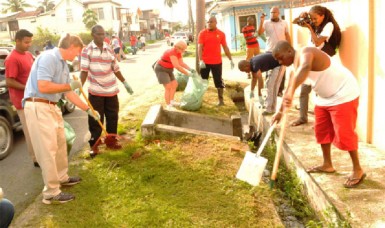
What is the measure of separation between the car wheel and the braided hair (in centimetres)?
509

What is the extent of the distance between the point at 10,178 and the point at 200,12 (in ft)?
25.2

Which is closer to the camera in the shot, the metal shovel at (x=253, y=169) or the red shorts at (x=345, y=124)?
the red shorts at (x=345, y=124)

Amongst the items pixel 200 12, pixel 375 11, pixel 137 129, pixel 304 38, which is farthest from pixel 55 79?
pixel 200 12

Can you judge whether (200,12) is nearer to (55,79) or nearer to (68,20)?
(55,79)

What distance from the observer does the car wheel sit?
6.17m

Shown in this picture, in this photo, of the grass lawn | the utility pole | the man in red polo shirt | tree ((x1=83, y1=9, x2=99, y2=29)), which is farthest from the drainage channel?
tree ((x1=83, y1=9, x2=99, y2=29))

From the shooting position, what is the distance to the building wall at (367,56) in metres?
4.45

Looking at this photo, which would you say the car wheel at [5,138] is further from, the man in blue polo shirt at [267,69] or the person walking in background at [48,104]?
the man in blue polo shirt at [267,69]

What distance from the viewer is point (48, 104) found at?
412 centimetres

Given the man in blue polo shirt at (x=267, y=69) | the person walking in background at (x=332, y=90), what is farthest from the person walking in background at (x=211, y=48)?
the person walking in background at (x=332, y=90)

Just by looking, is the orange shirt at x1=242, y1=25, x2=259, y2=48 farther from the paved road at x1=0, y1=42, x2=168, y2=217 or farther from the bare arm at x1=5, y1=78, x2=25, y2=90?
the bare arm at x1=5, y1=78, x2=25, y2=90

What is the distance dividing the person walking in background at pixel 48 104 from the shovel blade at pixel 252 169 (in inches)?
77.6

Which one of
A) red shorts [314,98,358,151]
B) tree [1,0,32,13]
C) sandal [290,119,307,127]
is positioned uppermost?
tree [1,0,32,13]

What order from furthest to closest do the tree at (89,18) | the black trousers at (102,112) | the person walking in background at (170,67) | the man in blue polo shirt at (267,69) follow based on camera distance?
the tree at (89,18) < the person walking in background at (170,67) < the man in blue polo shirt at (267,69) < the black trousers at (102,112)
